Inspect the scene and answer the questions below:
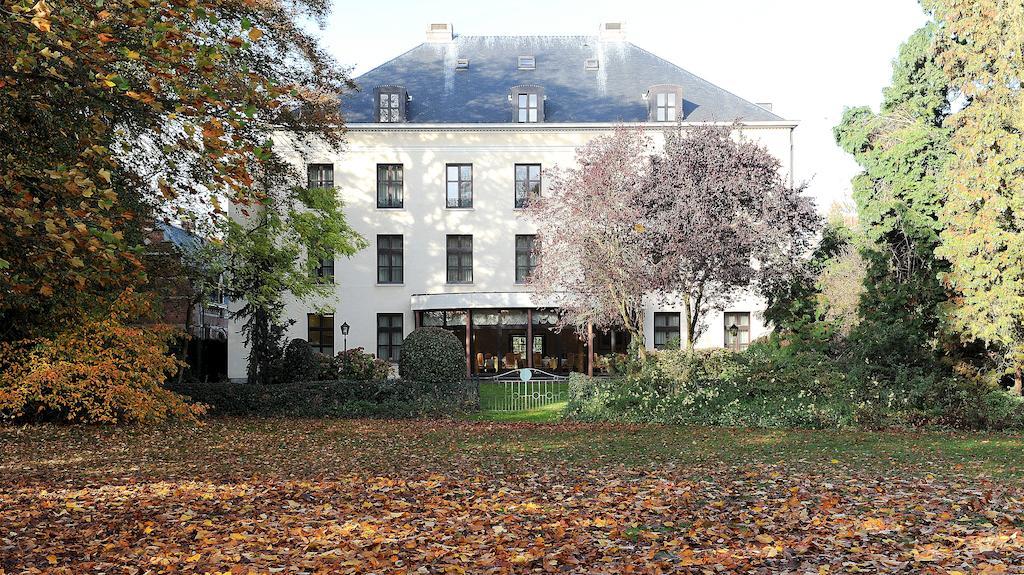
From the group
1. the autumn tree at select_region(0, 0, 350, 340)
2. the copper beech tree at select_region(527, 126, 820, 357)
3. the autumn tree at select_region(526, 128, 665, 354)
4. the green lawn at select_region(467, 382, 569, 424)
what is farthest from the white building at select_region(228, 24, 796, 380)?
the autumn tree at select_region(0, 0, 350, 340)

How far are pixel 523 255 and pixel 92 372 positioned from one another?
67.7ft

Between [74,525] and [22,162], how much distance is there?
372cm

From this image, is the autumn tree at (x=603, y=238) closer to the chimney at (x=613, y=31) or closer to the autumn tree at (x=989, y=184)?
the autumn tree at (x=989, y=184)

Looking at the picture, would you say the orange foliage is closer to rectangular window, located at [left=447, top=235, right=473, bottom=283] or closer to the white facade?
the white facade

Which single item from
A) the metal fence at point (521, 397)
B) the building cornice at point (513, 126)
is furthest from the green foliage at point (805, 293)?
the building cornice at point (513, 126)

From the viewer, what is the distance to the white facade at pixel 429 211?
3250 centimetres

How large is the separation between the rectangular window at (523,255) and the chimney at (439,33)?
946 cm

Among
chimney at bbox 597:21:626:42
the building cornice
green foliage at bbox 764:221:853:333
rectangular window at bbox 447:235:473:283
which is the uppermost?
chimney at bbox 597:21:626:42

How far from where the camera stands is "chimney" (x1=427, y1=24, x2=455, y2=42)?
117 ft

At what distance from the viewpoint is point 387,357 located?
32.6m

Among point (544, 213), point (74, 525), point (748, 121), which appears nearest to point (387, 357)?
point (544, 213)

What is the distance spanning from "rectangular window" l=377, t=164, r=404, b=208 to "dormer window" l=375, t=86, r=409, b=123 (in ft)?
5.98

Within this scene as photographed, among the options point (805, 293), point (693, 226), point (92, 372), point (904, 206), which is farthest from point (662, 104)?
point (92, 372)

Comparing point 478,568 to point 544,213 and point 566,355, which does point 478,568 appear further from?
point 566,355
